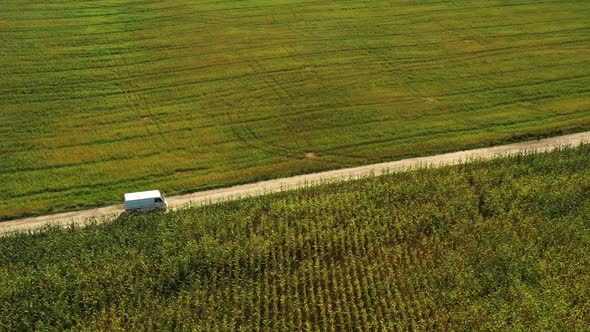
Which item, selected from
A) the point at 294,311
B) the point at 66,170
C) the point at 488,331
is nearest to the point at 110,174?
the point at 66,170

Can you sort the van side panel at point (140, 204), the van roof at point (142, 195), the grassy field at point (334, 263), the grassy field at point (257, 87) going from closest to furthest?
the grassy field at point (334, 263) < the van side panel at point (140, 204) < the van roof at point (142, 195) < the grassy field at point (257, 87)

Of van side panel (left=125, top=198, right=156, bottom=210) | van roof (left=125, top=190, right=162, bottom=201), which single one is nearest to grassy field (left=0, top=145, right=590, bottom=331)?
van side panel (left=125, top=198, right=156, bottom=210)

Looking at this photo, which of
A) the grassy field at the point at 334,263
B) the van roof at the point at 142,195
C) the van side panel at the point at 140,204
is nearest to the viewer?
the grassy field at the point at 334,263

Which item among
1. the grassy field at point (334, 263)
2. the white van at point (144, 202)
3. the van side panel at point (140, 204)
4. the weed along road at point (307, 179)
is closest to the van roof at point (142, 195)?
the white van at point (144, 202)

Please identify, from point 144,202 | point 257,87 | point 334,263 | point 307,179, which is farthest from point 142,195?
point 257,87

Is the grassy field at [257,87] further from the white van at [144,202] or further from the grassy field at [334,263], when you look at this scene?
the grassy field at [334,263]

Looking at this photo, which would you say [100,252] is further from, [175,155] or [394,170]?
[394,170]
